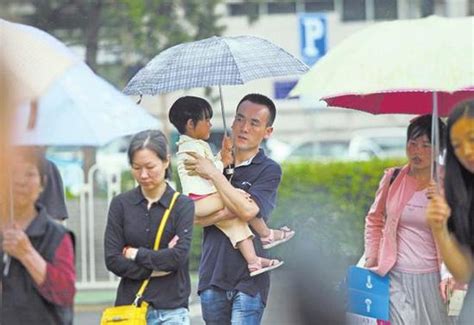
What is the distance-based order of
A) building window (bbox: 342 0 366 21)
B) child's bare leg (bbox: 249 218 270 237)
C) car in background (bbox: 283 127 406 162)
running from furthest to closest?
building window (bbox: 342 0 366 21), car in background (bbox: 283 127 406 162), child's bare leg (bbox: 249 218 270 237)

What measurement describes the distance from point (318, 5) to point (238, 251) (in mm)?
24822

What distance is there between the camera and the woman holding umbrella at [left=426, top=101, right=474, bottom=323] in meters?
5.60

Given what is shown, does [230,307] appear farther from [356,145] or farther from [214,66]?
[356,145]

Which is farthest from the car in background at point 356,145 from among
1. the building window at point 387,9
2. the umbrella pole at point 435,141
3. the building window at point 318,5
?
the umbrella pole at point 435,141

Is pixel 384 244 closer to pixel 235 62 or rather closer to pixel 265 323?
pixel 235 62

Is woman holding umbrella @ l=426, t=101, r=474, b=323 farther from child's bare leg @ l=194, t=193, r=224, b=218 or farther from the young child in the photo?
child's bare leg @ l=194, t=193, r=224, b=218

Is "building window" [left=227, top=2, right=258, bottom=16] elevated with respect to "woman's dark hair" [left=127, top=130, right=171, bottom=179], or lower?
elevated

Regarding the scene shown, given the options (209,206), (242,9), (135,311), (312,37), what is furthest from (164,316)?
(242,9)

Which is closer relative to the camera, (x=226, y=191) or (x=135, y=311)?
(x=135, y=311)

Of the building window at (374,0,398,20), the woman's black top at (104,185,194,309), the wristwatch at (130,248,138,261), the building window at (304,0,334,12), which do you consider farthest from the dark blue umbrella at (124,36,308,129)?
the building window at (304,0,334,12)

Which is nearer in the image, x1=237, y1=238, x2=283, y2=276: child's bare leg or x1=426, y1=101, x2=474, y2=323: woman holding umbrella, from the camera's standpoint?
x1=426, y1=101, x2=474, y2=323: woman holding umbrella

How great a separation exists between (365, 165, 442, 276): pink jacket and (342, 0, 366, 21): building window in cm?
2441

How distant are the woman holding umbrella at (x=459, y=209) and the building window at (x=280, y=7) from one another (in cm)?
2111

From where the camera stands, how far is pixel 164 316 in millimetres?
5945
